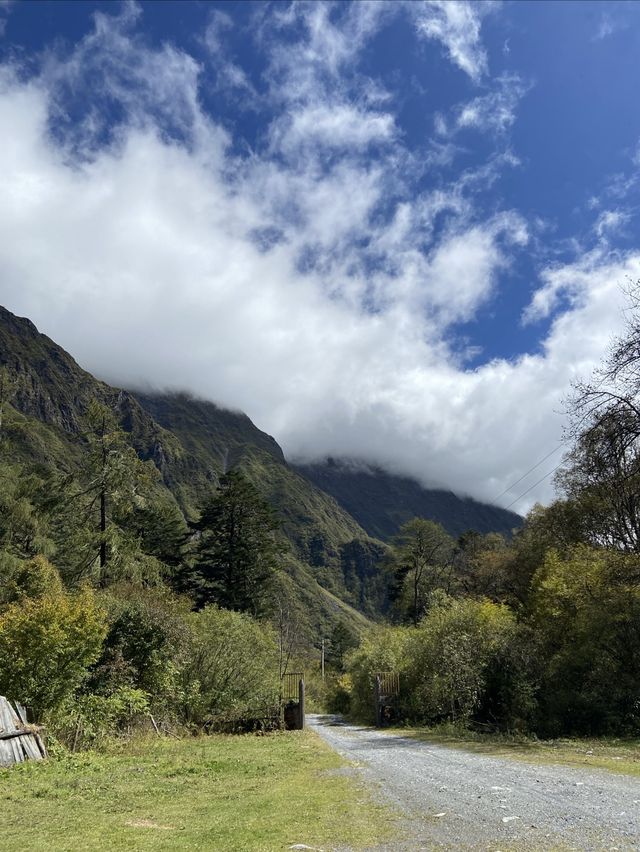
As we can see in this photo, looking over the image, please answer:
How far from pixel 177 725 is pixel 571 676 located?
529 inches

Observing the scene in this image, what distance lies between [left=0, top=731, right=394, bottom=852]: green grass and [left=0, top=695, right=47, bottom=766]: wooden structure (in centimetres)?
37

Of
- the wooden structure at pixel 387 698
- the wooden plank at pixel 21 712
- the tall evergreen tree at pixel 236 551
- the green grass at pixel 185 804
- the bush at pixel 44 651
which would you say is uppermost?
the tall evergreen tree at pixel 236 551

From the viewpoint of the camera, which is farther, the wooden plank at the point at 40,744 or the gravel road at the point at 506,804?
the wooden plank at the point at 40,744

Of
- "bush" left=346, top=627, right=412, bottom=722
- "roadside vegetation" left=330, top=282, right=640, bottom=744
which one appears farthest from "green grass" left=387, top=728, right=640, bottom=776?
"bush" left=346, top=627, right=412, bottom=722

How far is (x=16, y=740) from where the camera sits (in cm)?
1253

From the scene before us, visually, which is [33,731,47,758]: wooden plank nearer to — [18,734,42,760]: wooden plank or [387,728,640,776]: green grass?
[18,734,42,760]: wooden plank

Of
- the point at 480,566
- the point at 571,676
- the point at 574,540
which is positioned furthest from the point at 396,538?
the point at 571,676

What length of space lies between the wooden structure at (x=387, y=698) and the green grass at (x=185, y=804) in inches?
565

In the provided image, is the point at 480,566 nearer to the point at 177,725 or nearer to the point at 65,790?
the point at 177,725

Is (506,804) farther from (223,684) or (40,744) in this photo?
(223,684)

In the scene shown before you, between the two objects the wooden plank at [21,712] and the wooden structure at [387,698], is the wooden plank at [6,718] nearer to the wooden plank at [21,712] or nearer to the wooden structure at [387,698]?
the wooden plank at [21,712]

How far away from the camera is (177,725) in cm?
2044

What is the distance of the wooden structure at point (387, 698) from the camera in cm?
2847

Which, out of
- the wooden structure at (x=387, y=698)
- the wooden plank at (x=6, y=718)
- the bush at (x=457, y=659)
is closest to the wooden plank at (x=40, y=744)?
the wooden plank at (x=6, y=718)
